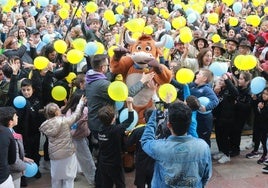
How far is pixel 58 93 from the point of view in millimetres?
6070

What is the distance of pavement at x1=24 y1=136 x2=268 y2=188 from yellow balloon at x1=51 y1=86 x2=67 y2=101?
3.49 ft

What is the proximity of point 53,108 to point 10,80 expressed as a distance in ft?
2.78

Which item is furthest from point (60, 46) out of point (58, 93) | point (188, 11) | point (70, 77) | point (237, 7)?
point (237, 7)

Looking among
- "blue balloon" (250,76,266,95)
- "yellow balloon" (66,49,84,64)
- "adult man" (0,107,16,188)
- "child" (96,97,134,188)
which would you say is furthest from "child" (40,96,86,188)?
"blue balloon" (250,76,266,95)

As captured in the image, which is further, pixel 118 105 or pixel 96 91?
pixel 118 105

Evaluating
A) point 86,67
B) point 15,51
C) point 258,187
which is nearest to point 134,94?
point 86,67

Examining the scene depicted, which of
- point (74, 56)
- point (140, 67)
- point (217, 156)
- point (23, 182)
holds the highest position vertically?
point (74, 56)

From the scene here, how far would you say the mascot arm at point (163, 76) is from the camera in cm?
561

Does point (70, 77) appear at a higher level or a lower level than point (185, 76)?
lower

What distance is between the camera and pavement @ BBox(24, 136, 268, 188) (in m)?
5.69

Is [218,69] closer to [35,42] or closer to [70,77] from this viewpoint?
[70,77]

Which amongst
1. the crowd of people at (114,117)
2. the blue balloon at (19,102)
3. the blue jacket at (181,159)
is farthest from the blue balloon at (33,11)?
the blue jacket at (181,159)

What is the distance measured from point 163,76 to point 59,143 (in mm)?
1607

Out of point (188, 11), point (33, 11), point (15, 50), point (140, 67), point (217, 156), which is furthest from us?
point (33, 11)
